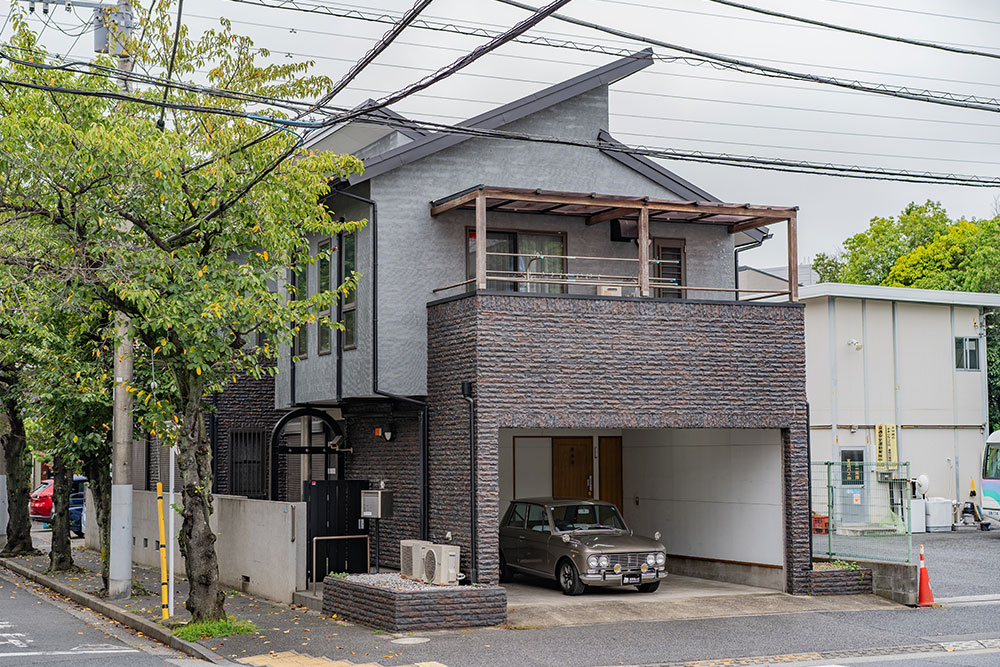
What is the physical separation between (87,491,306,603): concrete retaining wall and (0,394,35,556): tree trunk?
6.58 metres

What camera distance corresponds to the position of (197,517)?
15547 millimetres

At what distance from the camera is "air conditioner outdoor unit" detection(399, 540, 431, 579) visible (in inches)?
664

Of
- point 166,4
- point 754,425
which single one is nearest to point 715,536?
point 754,425

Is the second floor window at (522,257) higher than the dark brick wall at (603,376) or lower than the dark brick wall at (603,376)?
higher

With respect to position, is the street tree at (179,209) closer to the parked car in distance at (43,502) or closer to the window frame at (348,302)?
the window frame at (348,302)

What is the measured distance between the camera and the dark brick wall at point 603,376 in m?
17.2

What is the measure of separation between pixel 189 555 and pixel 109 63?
6.76 meters

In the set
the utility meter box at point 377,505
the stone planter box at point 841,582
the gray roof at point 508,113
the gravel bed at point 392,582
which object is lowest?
the stone planter box at point 841,582

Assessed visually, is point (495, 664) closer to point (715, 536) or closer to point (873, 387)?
point (715, 536)

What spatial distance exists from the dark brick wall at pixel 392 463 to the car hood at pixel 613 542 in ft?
9.04

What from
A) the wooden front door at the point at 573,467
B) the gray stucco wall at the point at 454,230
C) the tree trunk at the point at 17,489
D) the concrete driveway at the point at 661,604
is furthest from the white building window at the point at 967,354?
the tree trunk at the point at 17,489

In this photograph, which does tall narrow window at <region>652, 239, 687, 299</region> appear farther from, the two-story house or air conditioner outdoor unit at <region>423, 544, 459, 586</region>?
air conditioner outdoor unit at <region>423, 544, 459, 586</region>

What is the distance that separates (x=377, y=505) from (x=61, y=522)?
9.01m

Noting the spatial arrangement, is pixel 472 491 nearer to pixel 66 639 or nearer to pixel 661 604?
pixel 661 604
